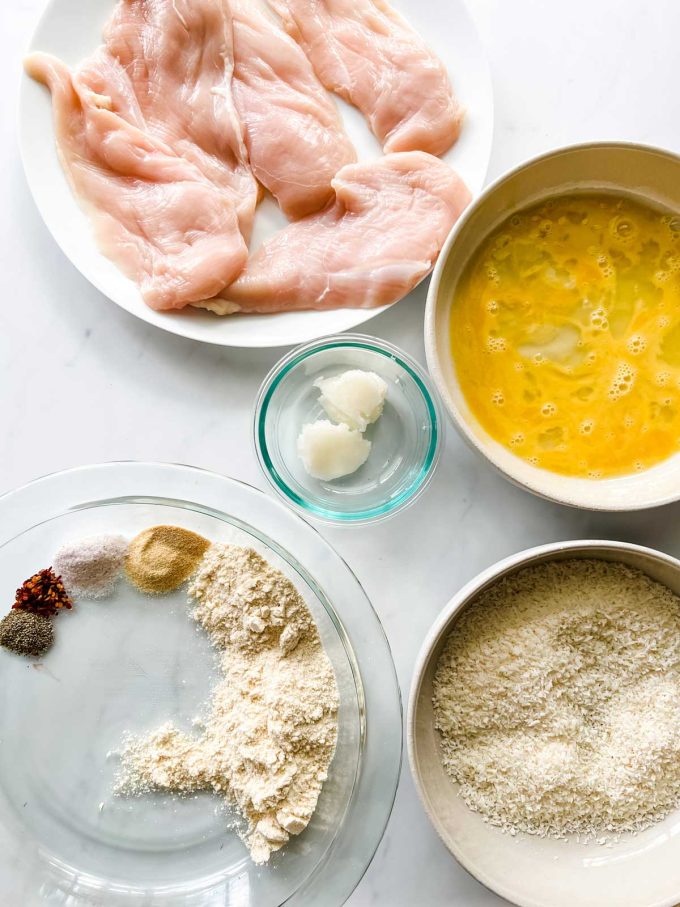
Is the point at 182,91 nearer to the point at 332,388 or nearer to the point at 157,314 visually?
the point at 157,314

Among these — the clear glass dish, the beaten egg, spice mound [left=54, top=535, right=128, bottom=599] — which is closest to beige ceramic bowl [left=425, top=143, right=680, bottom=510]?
the beaten egg

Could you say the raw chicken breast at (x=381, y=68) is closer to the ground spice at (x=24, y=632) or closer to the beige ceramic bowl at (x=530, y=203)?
the beige ceramic bowl at (x=530, y=203)

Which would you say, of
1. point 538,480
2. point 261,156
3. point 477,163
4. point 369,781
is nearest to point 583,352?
point 538,480

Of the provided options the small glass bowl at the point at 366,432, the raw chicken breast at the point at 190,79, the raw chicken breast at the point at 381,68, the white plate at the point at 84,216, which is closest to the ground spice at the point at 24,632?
the small glass bowl at the point at 366,432

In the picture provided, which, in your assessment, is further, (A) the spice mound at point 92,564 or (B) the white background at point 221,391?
(B) the white background at point 221,391

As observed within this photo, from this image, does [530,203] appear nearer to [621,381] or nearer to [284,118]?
[621,381]

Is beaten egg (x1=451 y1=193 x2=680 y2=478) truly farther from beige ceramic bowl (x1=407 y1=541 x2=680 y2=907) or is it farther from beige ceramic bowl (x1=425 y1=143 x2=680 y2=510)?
beige ceramic bowl (x1=407 y1=541 x2=680 y2=907)

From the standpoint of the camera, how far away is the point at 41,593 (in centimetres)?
144

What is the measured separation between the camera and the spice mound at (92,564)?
143 centimetres

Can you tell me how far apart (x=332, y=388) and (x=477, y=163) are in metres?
0.56

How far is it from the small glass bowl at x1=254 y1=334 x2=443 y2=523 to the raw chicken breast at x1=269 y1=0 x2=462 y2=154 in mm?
451

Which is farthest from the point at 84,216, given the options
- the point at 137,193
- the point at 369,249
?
the point at 369,249

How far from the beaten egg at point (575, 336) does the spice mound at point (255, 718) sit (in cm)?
56

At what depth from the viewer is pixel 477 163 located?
5.04 feet
